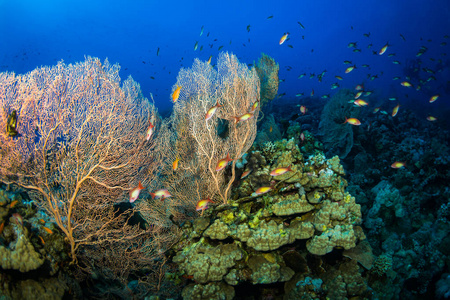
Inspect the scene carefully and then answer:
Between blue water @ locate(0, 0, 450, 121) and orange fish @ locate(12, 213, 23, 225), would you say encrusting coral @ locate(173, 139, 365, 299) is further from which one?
blue water @ locate(0, 0, 450, 121)

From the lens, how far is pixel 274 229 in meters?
3.37

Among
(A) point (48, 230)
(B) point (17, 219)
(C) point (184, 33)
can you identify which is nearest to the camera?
(B) point (17, 219)

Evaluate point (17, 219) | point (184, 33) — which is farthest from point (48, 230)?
point (184, 33)

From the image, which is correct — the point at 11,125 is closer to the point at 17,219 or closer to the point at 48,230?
the point at 17,219

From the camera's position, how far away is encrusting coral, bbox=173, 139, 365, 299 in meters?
3.18

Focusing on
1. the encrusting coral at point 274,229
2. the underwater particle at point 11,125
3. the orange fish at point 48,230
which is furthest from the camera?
the orange fish at point 48,230

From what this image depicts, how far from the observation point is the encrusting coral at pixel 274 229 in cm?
318

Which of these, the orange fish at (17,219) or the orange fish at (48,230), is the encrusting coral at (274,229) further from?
the orange fish at (17,219)

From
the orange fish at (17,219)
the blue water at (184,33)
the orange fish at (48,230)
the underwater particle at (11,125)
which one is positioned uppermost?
the blue water at (184,33)

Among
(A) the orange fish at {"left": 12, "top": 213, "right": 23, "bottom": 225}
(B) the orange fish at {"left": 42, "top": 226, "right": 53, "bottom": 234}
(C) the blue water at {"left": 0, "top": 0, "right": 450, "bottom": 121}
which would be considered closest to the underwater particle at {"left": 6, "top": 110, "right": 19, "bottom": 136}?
(A) the orange fish at {"left": 12, "top": 213, "right": 23, "bottom": 225}

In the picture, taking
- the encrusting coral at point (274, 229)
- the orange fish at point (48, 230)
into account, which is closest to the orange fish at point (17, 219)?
the orange fish at point (48, 230)

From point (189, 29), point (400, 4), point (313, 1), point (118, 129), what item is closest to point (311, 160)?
point (118, 129)

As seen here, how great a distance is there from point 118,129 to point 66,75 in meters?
1.71

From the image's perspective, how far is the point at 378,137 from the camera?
8664 millimetres
